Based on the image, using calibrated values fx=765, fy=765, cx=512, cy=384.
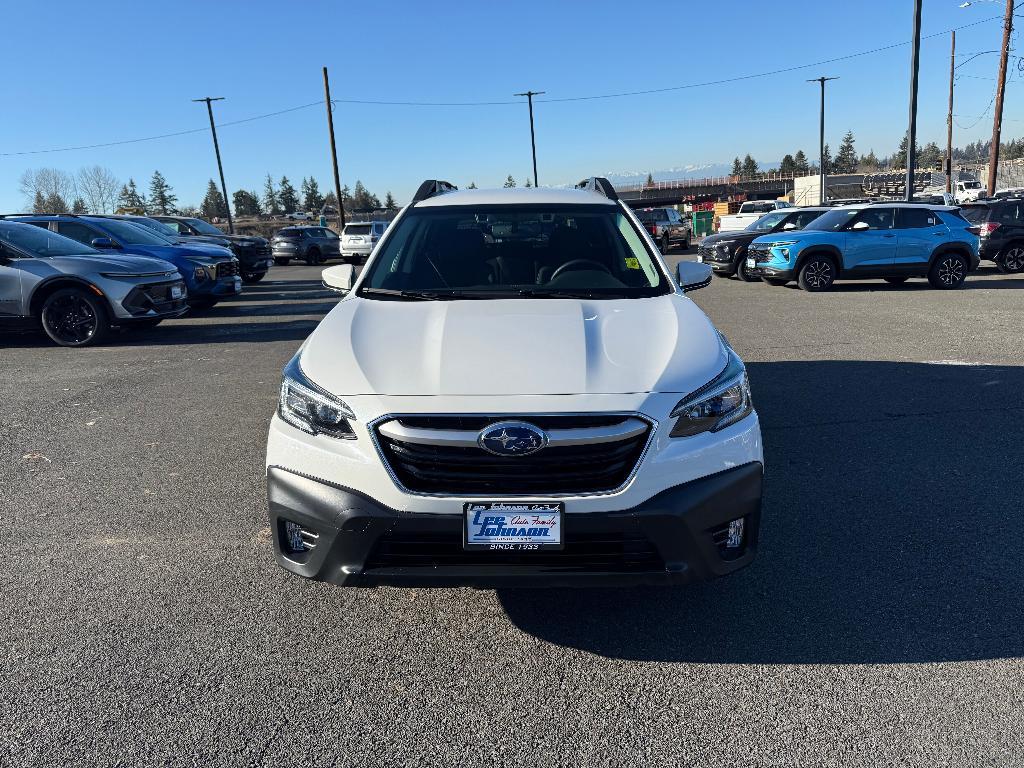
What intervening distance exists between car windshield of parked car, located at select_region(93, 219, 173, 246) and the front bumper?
506 inches

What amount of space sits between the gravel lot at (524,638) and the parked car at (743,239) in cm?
1264

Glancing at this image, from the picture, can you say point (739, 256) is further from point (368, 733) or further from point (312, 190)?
point (312, 190)

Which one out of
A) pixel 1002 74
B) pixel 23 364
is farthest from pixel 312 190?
pixel 23 364

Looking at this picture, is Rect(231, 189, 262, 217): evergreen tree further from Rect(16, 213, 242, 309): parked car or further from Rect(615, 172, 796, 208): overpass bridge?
Rect(16, 213, 242, 309): parked car

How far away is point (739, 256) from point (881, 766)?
16.3m

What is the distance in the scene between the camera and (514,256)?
4.48m

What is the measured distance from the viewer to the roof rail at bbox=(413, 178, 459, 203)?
530cm

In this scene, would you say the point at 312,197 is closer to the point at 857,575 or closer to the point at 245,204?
the point at 245,204

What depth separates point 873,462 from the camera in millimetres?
4922

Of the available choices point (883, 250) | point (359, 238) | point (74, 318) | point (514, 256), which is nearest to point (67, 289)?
point (74, 318)

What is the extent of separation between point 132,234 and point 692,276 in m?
12.8

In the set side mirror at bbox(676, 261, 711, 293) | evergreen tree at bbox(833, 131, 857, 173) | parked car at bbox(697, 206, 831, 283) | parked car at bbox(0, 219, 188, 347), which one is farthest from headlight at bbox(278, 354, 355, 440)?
evergreen tree at bbox(833, 131, 857, 173)

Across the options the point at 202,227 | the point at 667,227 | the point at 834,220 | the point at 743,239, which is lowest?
the point at 667,227

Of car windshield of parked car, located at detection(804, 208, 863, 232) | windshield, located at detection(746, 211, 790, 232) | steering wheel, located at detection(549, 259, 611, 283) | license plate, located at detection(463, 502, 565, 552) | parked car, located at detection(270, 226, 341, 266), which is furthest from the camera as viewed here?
parked car, located at detection(270, 226, 341, 266)
